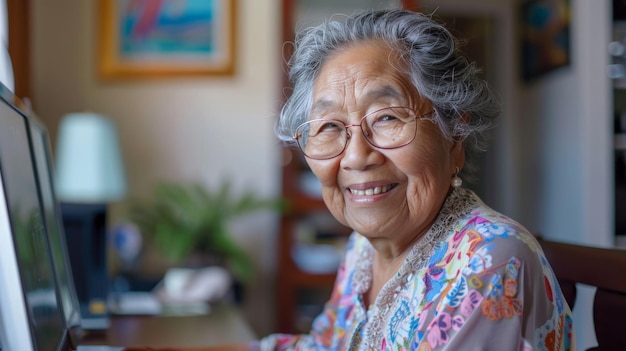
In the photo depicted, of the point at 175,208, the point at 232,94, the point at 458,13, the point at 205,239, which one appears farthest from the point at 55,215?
the point at 458,13

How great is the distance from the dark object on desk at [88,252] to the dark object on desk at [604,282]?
134cm

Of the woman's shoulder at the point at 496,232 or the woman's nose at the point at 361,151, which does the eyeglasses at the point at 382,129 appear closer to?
the woman's nose at the point at 361,151

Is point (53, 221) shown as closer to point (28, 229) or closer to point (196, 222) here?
point (28, 229)

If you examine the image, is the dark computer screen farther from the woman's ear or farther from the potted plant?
the potted plant

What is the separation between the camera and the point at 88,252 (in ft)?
6.52

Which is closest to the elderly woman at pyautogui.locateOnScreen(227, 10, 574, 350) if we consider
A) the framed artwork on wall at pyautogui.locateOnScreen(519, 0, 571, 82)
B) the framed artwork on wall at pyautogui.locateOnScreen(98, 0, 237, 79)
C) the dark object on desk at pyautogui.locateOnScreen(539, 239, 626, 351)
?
the dark object on desk at pyautogui.locateOnScreen(539, 239, 626, 351)

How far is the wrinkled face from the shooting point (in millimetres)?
1034

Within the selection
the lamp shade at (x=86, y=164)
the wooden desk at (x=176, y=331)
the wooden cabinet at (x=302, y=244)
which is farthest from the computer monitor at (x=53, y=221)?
the wooden cabinet at (x=302, y=244)

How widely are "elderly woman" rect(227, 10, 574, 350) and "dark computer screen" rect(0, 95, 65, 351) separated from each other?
440mm

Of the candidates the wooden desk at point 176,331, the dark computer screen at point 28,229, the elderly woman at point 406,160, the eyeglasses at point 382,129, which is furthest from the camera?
the wooden desk at point 176,331

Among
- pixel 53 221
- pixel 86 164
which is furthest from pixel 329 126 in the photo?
pixel 86 164

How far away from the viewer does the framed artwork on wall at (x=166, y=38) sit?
133 inches

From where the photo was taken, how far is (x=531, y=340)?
825 millimetres

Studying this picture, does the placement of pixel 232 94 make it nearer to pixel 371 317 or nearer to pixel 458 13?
pixel 458 13
